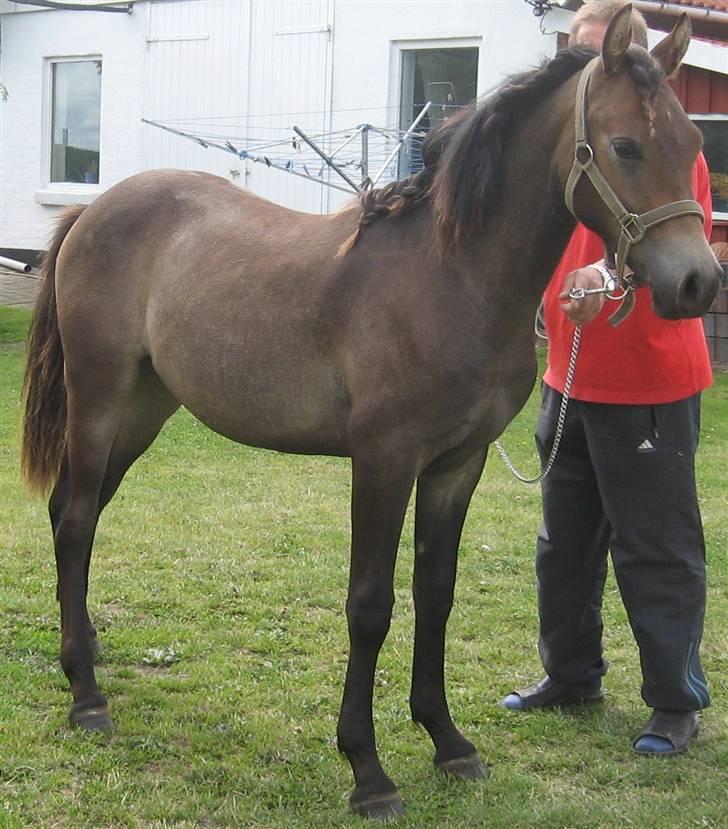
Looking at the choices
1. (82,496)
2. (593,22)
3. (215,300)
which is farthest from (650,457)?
(82,496)

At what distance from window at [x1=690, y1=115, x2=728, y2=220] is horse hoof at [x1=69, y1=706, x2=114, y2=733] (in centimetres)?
940

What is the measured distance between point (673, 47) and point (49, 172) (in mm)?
13210

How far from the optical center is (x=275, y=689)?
12.6ft

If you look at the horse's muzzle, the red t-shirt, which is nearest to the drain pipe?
the red t-shirt

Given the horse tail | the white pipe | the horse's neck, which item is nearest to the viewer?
the horse's neck

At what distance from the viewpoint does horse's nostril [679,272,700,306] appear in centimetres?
253

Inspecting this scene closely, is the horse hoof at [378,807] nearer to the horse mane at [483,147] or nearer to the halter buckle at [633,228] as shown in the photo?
the horse mane at [483,147]

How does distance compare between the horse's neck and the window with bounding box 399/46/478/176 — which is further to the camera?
the window with bounding box 399/46/478/176

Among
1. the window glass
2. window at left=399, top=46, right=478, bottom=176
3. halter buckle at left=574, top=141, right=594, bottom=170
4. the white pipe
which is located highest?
window at left=399, top=46, right=478, bottom=176

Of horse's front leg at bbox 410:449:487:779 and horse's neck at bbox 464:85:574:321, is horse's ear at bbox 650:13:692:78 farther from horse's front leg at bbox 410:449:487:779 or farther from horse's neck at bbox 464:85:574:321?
horse's front leg at bbox 410:449:487:779

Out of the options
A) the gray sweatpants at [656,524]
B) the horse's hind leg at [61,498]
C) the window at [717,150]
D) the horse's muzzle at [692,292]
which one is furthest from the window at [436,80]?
the horse's muzzle at [692,292]

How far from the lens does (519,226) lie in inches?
116

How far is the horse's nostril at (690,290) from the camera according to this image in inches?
99.4

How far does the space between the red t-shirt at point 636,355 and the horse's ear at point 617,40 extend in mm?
784
